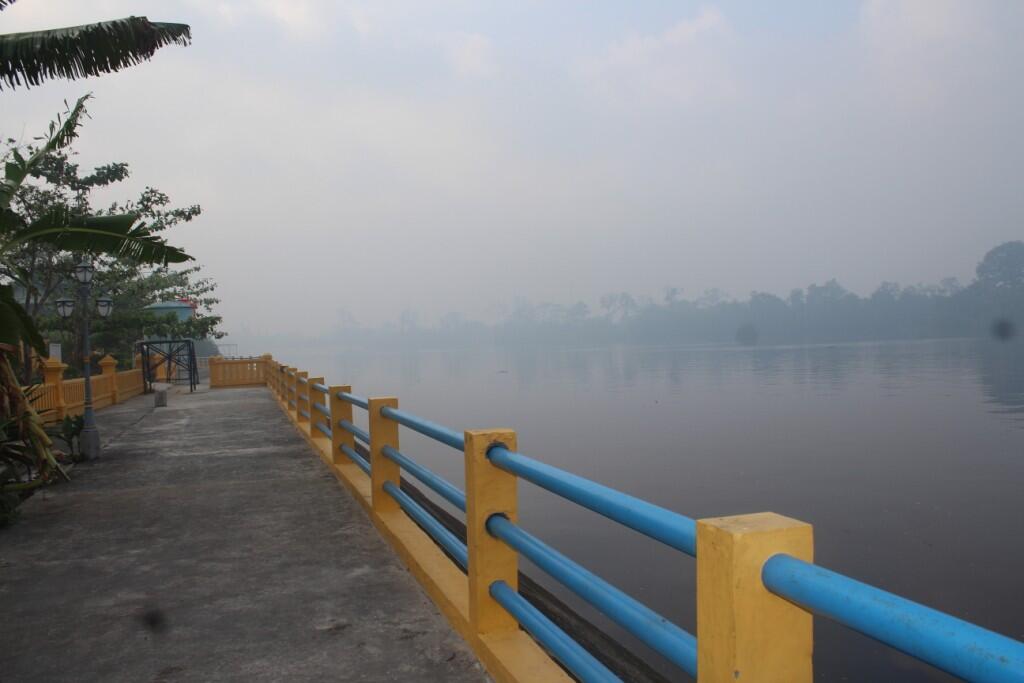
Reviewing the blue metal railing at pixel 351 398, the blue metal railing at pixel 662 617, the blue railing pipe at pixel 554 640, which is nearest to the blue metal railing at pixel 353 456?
the blue metal railing at pixel 351 398

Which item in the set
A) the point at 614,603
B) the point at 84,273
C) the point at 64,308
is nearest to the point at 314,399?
the point at 84,273

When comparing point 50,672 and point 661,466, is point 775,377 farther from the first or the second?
point 50,672

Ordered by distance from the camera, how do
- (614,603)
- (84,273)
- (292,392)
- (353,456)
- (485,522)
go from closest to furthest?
(614,603) < (485,522) < (353,456) < (84,273) < (292,392)

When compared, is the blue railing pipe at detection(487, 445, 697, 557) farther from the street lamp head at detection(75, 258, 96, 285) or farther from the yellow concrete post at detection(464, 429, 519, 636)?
the street lamp head at detection(75, 258, 96, 285)

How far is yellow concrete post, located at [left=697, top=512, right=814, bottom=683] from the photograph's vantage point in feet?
5.80

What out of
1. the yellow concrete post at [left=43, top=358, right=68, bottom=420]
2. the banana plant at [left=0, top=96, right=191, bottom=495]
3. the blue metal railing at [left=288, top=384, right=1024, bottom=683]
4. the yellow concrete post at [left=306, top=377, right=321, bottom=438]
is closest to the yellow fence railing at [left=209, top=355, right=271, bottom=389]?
the yellow concrete post at [left=43, top=358, right=68, bottom=420]

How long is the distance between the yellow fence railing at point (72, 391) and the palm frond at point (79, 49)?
6.50 metres

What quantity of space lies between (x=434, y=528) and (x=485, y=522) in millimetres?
1127

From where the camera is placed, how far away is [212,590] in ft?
16.1

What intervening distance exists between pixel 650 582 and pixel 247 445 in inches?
Answer: 408

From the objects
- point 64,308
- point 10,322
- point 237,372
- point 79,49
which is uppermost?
point 79,49

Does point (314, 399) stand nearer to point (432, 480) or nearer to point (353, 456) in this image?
point (353, 456)

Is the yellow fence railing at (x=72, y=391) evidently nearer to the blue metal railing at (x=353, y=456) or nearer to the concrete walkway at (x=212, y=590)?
the concrete walkway at (x=212, y=590)

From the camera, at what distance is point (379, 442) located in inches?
233
